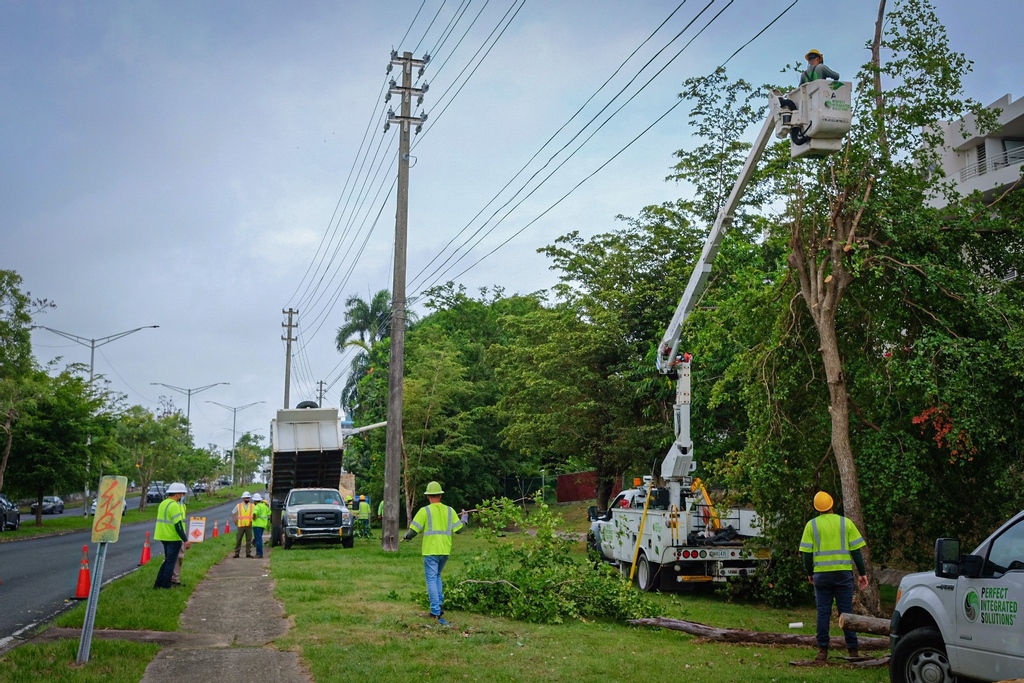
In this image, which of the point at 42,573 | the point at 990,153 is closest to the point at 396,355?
the point at 42,573

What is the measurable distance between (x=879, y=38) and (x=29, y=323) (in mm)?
33248

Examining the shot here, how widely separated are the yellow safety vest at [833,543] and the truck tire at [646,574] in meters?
5.53

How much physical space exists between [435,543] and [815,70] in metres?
7.78

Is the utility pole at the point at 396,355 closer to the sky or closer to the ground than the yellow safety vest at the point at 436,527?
closer to the sky

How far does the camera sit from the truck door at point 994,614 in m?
6.18

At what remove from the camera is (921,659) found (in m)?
7.30

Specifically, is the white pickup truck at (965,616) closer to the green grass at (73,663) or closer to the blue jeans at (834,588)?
the blue jeans at (834,588)

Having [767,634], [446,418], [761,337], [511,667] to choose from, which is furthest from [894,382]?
[446,418]

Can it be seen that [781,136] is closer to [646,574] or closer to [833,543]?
[833,543]

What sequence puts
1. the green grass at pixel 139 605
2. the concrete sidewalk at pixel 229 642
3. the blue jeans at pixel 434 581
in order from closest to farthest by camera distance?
the concrete sidewalk at pixel 229 642 < the green grass at pixel 139 605 < the blue jeans at pixel 434 581

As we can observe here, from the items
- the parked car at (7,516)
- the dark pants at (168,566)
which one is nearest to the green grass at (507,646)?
the dark pants at (168,566)

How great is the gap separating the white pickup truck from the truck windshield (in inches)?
860

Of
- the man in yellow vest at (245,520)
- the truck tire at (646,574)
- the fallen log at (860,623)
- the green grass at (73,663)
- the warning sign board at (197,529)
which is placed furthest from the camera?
the warning sign board at (197,529)

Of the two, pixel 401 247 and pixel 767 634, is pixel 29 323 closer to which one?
pixel 401 247
